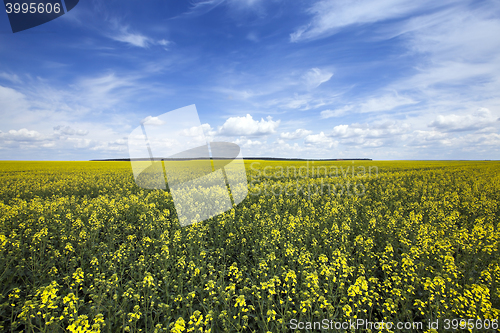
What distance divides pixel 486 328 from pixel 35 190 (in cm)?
2462

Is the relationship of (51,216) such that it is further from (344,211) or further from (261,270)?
(344,211)

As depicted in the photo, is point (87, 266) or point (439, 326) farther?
point (87, 266)

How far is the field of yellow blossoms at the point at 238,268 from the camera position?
417 cm

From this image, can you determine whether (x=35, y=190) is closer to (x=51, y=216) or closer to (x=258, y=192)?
(x=51, y=216)

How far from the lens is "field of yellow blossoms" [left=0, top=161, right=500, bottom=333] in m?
4.17

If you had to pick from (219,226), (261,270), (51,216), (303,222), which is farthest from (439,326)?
(51,216)

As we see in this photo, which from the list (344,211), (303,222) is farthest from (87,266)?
(344,211)

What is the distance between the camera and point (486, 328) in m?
3.77

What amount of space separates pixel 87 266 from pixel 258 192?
10.2 m

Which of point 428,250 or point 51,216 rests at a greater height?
point 51,216

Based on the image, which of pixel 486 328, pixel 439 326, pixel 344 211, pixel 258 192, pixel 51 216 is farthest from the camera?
pixel 258 192

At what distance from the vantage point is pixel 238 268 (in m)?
6.53

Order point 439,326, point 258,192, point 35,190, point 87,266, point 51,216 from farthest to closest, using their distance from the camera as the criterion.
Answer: point 35,190, point 258,192, point 51,216, point 87,266, point 439,326

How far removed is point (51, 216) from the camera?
9.25 metres
